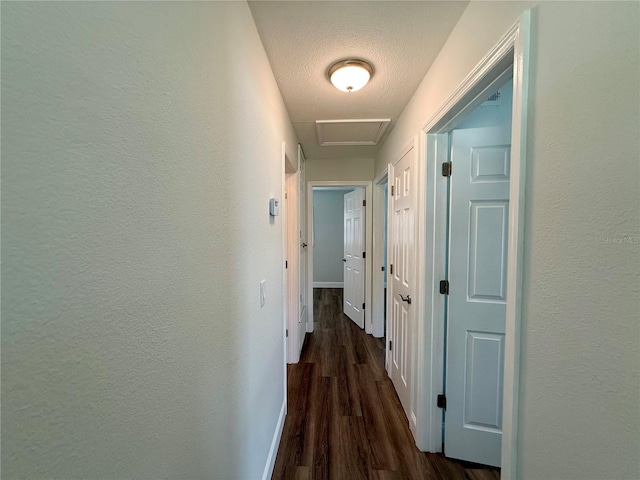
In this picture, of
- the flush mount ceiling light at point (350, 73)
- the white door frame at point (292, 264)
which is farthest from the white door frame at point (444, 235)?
the white door frame at point (292, 264)

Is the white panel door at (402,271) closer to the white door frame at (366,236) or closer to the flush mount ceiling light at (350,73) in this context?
the flush mount ceiling light at (350,73)

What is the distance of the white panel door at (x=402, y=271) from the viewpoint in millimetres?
1836

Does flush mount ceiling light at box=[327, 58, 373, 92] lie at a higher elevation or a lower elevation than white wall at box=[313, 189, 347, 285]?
higher

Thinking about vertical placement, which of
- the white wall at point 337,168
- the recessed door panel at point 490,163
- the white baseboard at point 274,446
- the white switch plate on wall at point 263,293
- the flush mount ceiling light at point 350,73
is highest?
the flush mount ceiling light at point 350,73

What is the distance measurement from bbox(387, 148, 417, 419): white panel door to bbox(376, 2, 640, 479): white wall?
1.01 m

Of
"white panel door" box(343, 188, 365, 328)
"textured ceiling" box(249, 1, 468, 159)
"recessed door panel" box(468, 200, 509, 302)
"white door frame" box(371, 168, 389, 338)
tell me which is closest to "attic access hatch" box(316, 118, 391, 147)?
"textured ceiling" box(249, 1, 468, 159)

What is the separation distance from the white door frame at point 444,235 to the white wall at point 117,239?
3.07 feet

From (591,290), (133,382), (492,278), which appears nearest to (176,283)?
(133,382)

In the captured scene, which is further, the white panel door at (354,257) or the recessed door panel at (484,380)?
the white panel door at (354,257)

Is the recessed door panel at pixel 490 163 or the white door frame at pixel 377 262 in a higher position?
the recessed door panel at pixel 490 163

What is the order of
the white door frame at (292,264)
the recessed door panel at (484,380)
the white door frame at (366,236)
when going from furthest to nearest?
the white door frame at (366,236)
the white door frame at (292,264)
the recessed door panel at (484,380)

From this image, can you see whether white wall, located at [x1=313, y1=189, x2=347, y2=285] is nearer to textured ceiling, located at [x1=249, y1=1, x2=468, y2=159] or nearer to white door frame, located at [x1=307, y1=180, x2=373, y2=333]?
white door frame, located at [x1=307, y1=180, x2=373, y2=333]

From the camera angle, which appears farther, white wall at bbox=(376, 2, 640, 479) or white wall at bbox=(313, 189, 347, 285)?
white wall at bbox=(313, 189, 347, 285)

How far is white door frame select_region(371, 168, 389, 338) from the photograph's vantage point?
131 inches
